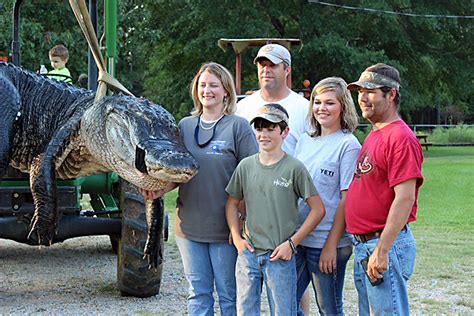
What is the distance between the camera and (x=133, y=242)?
591cm

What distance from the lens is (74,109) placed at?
439cm

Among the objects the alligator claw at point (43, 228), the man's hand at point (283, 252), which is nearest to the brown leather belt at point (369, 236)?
the man's hand at point (283, 252)

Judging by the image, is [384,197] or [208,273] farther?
[208,273]

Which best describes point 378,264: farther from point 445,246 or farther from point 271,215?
point 445,246

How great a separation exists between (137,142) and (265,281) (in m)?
1.00

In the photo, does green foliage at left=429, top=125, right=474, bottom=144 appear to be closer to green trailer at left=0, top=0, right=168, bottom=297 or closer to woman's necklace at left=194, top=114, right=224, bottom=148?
green trailer at left=0, top=0, right=168, bottom=297

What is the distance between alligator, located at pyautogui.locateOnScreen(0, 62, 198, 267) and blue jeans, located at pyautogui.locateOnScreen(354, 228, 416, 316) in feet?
3.22

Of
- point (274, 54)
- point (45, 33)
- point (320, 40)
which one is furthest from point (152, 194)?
point (320, 40)

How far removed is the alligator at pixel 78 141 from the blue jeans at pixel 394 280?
983mm

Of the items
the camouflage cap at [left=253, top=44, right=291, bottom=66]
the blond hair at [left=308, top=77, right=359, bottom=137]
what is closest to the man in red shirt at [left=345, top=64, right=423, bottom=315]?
the blond hair at [left=308, top=77, right=359, bottom=137]

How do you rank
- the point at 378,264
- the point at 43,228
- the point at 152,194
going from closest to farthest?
the point at 378,264 < the point at 152,194 < the point at 43,228

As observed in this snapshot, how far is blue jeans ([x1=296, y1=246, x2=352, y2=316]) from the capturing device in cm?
400

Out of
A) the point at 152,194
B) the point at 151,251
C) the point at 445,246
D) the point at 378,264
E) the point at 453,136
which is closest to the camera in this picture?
the point at 378,264

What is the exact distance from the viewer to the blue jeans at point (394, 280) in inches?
138
